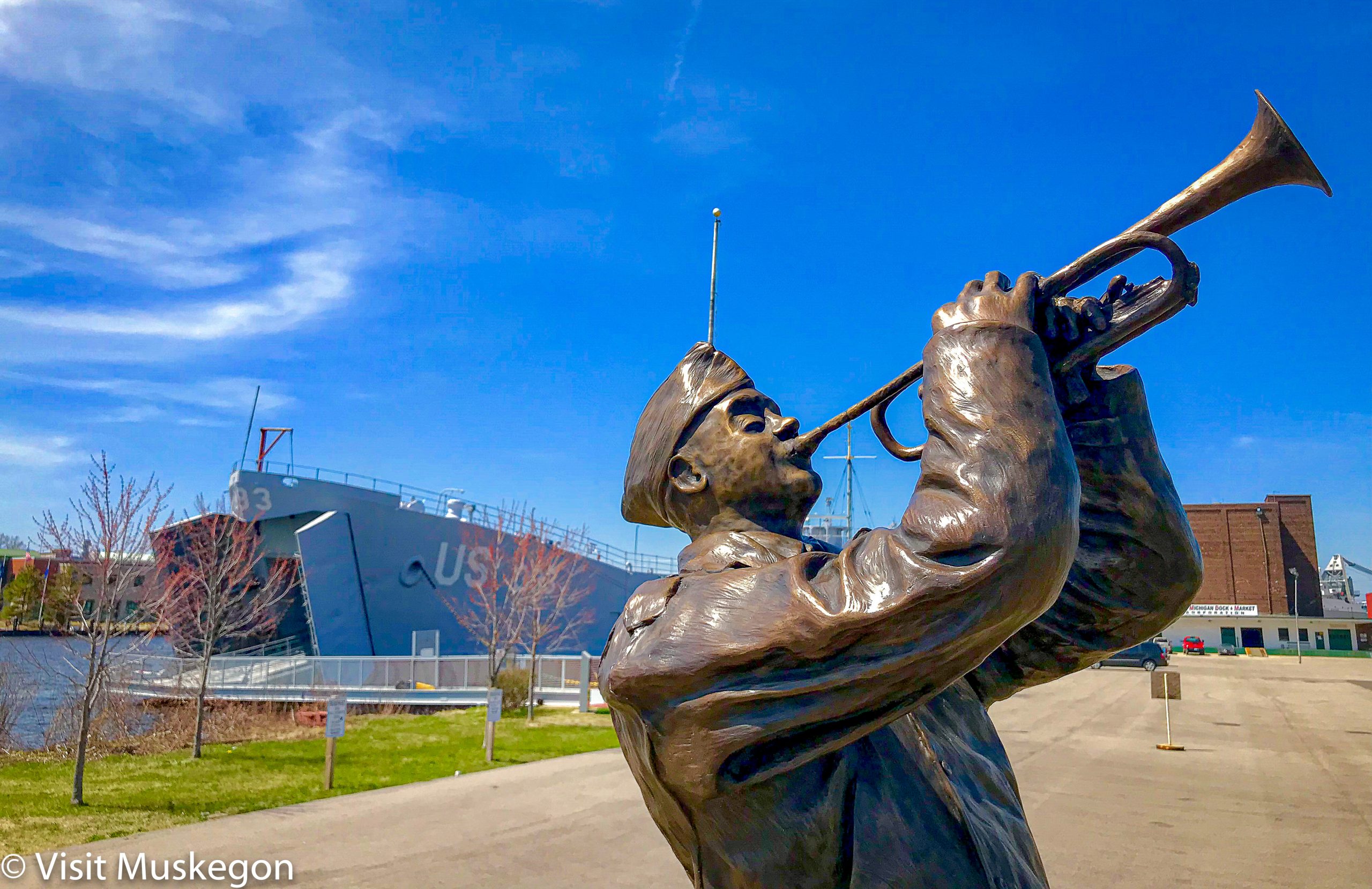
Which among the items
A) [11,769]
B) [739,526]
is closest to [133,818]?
[11,769]

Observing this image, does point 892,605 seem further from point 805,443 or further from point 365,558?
point 365,558

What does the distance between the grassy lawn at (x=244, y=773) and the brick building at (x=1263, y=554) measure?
60.6 meters

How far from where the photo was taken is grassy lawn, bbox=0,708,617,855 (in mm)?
8992

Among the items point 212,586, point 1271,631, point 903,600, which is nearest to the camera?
point 903,600

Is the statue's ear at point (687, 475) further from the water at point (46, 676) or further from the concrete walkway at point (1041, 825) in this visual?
the water at point (46, 676)

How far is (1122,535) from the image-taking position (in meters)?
1.89

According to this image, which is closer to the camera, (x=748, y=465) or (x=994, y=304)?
(x=994, y=304)

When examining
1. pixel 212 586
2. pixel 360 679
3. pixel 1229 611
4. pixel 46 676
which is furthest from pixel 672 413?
pixel 1229 611

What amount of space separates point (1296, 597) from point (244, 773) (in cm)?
6382

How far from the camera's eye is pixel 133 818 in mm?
9125

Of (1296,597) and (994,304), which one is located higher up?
(994,304)

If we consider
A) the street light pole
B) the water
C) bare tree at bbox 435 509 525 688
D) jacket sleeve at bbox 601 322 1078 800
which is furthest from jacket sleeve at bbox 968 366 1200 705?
the street light pole

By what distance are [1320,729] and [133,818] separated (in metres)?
20.3

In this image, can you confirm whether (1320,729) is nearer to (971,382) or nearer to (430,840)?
(430,840)
